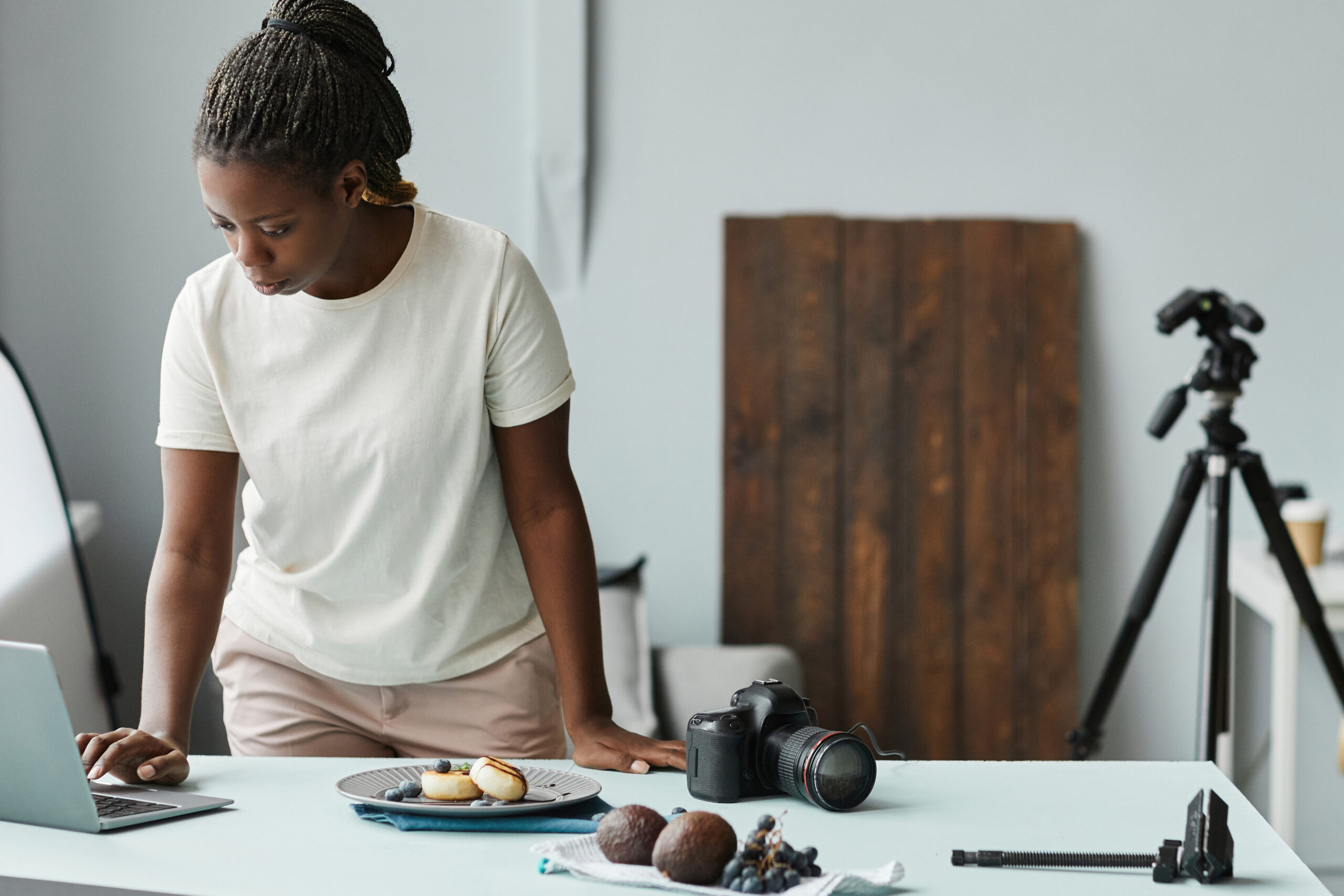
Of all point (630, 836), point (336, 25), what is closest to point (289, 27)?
point (336, 25)

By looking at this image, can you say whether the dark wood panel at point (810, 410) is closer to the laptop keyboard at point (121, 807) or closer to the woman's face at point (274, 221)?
the woman's face at point (274, 221)

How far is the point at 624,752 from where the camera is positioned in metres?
1.18

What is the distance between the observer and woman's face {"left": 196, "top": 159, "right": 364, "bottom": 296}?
1139mm

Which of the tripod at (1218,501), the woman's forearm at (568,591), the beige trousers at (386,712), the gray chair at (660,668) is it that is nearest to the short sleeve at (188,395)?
the beige trousers at (386,712)

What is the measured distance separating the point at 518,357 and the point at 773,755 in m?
0.49

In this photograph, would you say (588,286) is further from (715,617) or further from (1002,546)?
(1002,546)

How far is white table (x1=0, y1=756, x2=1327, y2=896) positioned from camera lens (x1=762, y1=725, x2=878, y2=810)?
0.02m

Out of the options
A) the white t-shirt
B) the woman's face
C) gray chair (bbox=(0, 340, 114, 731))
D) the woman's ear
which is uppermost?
the woman's ear

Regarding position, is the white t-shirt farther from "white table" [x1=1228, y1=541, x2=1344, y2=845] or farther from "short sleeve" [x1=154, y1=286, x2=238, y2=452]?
"white table" [x1=1228, y1=541, x2=1344, y2=845]

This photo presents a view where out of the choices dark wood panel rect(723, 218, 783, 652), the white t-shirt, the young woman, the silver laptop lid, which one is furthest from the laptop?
dark wood panel rect(723, 218, 783, 652)

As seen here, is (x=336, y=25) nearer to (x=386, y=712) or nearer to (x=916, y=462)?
(x=386, y=712)

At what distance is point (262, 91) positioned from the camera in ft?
3.84

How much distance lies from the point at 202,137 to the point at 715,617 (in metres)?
1.80

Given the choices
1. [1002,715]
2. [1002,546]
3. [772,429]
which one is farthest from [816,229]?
[1002,715]
